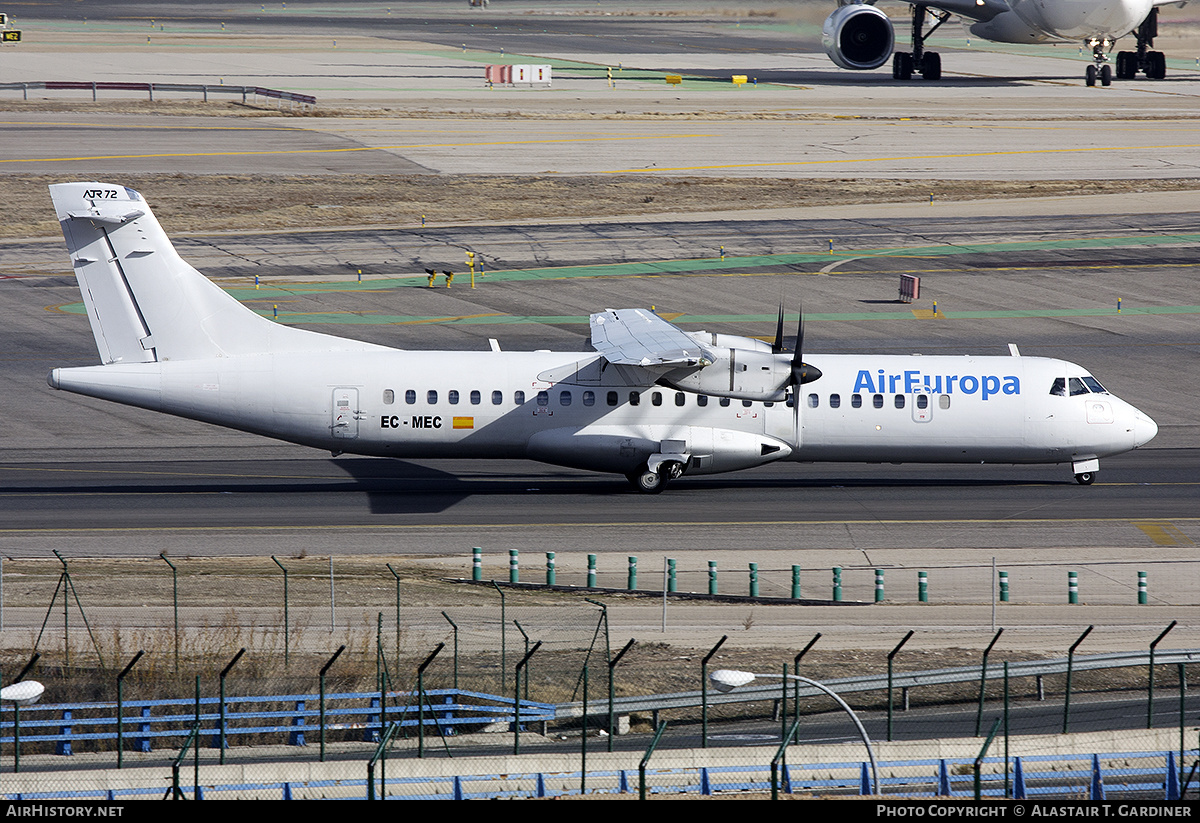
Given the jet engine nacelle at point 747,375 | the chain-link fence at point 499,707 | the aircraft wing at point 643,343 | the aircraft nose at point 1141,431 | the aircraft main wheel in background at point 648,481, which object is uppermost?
the aircraft wing at point 643,343

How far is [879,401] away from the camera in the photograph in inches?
1484

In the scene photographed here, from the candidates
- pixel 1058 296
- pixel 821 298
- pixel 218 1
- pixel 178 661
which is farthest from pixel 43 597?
pixel 218 1

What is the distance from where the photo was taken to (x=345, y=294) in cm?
5859

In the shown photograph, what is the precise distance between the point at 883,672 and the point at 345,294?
37.7m

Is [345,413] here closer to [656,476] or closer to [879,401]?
[656,476]

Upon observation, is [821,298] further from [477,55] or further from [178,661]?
[477,55]

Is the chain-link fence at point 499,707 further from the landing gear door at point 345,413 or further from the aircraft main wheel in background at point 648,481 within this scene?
the aircraft main wheel in background at point 648,481

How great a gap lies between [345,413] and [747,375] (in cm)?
1019

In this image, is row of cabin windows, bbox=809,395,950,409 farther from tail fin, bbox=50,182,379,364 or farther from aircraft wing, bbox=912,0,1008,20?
aircraft wing, bbox=912,0,1008,20

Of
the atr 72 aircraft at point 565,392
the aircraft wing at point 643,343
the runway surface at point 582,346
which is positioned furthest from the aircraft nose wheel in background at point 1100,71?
the aircraft wing at point 643,343

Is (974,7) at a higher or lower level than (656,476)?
higher

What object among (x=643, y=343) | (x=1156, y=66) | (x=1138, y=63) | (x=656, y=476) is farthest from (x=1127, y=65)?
(x=643, y=343)

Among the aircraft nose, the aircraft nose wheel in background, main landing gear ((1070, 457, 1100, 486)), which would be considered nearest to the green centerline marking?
main landing gear ((1070, 457, 1100, 486))

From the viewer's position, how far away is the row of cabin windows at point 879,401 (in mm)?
Result: 37562
